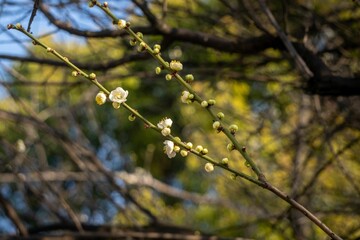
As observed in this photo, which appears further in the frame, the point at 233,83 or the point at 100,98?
the point at 233,83

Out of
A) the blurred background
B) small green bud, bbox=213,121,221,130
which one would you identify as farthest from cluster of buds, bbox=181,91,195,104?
the blurred background

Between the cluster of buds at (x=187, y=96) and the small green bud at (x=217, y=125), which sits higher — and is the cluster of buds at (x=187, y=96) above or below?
above

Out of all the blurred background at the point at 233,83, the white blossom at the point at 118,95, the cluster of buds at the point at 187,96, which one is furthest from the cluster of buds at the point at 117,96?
the blurred background at the point at 233,83

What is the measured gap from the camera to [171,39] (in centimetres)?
224

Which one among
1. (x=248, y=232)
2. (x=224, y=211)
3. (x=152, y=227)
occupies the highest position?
(x=224, y=211)

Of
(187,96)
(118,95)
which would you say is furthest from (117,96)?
(187,96)

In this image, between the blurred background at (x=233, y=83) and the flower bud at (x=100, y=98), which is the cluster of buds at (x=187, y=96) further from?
the blurred background at (x=233, y=83)

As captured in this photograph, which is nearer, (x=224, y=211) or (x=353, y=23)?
(x=353, y=23)

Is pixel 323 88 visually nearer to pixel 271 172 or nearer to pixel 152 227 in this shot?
pixel 152 227

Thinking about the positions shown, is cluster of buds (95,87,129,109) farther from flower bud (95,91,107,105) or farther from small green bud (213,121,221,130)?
small green bud (213,121,221,130)

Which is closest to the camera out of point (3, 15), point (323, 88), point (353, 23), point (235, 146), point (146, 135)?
point (235, 146)

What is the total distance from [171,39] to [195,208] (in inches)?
208

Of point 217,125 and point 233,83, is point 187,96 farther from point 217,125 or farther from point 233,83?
point 233,83

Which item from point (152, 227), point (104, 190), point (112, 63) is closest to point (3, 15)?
point (112, 63)
